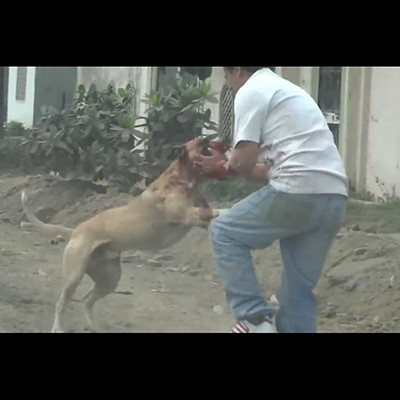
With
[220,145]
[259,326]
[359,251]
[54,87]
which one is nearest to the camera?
[259,326]

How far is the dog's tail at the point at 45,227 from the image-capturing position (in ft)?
12.6

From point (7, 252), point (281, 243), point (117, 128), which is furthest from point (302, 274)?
point (7, 252)

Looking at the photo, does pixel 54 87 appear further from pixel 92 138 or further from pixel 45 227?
pixel 45 227

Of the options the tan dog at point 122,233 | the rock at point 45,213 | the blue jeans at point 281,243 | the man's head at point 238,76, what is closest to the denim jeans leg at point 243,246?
the blue jeans at point 281,243

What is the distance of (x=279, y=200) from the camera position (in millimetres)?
3500

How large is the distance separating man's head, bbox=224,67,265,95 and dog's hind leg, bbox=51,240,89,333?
1.01 metres

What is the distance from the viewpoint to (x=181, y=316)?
3756 millimetres

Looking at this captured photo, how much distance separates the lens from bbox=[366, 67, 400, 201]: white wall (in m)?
3.93

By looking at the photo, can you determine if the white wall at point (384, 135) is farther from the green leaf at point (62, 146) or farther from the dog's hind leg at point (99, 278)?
the green leaf at point (62, 146)

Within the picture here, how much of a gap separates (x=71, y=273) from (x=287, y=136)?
3.91ft
